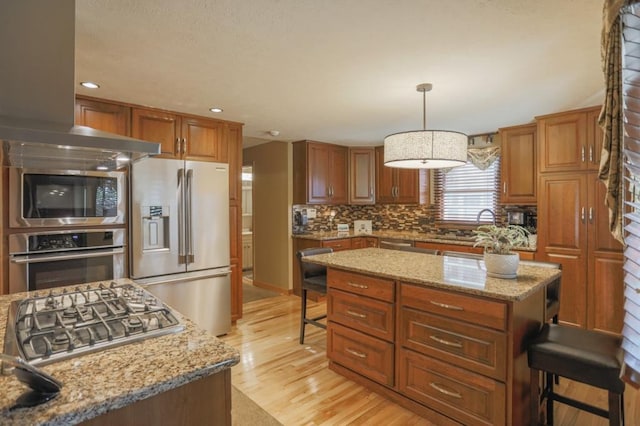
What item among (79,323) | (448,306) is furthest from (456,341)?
(79,323)

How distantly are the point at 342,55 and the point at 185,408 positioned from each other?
2012 millimetres

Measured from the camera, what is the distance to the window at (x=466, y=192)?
4.47 meters

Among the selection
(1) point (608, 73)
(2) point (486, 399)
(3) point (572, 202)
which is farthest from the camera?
(3) point (572, 202)

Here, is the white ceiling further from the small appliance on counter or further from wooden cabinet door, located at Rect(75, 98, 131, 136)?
the small appliance on counter

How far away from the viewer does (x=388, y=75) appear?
8.07 ft

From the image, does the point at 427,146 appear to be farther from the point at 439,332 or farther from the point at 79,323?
the point at 79,323

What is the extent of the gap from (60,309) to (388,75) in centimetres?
236

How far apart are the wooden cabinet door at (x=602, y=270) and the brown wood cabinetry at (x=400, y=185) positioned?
80.3 inches

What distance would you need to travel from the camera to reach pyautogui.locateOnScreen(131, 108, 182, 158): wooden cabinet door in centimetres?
315

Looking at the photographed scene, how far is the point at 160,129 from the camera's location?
328cm

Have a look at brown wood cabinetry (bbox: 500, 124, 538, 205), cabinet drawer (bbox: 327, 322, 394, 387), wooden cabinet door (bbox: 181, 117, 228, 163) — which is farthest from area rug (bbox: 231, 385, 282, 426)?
brown wood cabinetry (bbox: 500, 124, 538, 205)

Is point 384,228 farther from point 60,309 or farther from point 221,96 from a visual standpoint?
point 60,309

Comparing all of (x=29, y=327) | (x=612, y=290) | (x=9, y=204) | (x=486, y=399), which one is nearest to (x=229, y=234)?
(x=9, y=204)

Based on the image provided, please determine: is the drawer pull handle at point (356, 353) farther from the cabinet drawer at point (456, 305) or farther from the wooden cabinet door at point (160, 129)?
the wooden cabinet door at point (160, 129)
